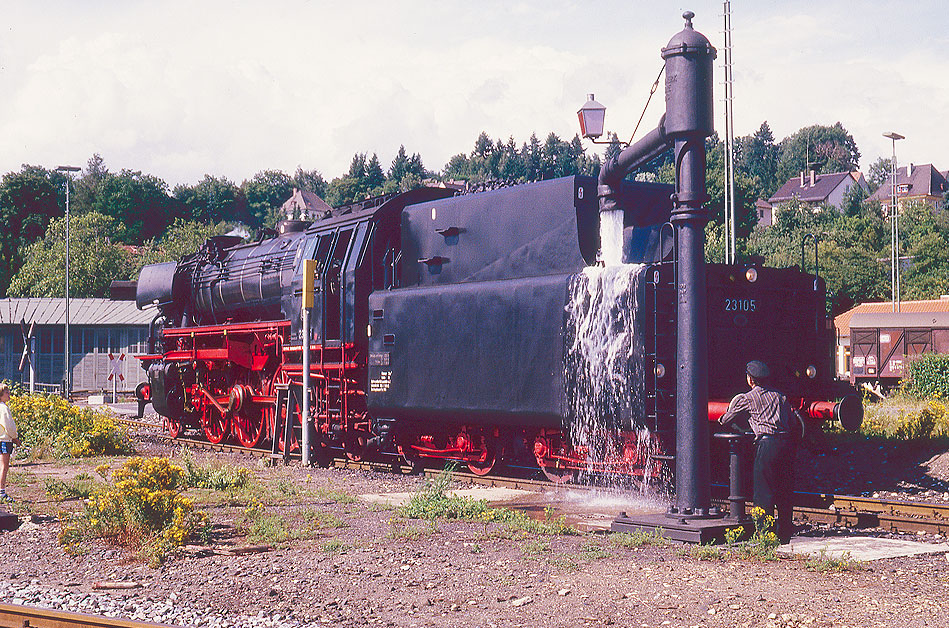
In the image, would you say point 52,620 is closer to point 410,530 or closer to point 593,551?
point 410,530

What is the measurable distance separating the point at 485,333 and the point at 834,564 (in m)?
5.72

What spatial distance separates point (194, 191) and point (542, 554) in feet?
339

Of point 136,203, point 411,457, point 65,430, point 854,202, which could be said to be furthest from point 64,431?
point 854,202

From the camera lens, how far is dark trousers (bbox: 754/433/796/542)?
29.3 feet

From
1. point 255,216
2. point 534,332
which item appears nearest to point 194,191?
point 255,216

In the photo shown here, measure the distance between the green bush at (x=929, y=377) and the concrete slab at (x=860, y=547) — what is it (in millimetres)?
22054

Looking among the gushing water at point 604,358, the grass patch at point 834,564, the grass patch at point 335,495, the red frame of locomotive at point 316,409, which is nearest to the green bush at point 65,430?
the red frame of locomotive at point 316,409

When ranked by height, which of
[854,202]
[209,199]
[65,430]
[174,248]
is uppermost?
[209,199]

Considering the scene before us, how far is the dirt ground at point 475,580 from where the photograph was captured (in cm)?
623

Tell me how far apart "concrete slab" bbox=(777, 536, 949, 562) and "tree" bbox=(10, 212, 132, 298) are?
56.1 meters

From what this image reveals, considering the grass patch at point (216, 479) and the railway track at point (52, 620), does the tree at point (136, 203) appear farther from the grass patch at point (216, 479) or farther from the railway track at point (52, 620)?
the railway track at point (52, 620)

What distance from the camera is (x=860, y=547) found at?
8.52m

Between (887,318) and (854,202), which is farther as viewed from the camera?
(854,202)

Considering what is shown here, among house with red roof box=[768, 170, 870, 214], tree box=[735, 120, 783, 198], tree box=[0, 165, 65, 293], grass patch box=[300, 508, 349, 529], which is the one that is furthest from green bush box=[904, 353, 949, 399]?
tree box=[735, 120, 783, 198]
